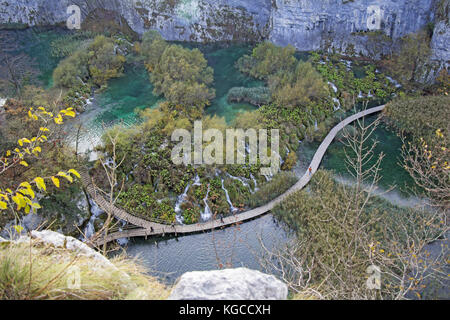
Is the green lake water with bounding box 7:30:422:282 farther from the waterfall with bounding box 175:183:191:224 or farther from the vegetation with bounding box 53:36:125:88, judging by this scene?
the waterfall with bounding box 175:183:191:224

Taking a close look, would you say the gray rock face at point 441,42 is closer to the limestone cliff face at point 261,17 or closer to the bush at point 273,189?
the limestone cliff face at point 261,17

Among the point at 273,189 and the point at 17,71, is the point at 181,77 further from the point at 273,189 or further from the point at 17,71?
the point at 273,189

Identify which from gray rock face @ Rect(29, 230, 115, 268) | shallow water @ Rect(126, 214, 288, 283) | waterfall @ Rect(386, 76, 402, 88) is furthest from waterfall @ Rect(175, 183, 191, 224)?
waterfall @ Rect(386, 76, 402, 88)

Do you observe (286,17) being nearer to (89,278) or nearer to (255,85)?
(255,85)

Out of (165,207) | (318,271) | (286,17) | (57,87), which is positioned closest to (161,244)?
(165,207)

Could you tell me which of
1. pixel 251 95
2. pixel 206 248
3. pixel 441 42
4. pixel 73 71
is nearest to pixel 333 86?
pixel 251 95
